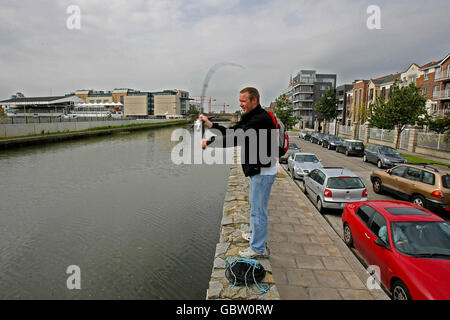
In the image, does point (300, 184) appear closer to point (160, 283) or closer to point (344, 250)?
point (344, 250)

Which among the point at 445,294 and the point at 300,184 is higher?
the point at 445,294

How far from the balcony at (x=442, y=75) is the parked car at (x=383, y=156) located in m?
23.1

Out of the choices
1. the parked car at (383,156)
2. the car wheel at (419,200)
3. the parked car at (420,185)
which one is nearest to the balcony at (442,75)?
the parked car at (383,156)

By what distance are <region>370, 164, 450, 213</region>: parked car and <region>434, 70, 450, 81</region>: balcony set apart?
33.8 m

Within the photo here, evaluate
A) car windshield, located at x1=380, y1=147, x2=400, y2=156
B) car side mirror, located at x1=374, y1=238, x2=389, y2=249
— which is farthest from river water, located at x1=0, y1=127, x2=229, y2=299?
car windshield, located at x1=380, y1=147, x2=400, y2=156

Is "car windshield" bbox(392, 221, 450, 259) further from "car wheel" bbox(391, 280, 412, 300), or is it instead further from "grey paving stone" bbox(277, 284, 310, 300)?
"grey paving stone" bbox(277, 284, 310, 300)

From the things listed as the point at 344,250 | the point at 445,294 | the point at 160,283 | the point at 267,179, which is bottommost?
the point at 160,283

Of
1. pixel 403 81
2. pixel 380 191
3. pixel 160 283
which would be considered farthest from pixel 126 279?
pixel 403 81

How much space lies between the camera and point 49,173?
1647 cm

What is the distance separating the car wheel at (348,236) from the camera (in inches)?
272

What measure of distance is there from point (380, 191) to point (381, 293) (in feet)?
31.3

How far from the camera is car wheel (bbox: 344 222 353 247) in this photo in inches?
272

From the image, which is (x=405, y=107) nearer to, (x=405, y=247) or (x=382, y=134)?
(x=382, y=134)

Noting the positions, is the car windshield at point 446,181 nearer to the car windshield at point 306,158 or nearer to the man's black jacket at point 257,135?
the car windshield at point 306,158
